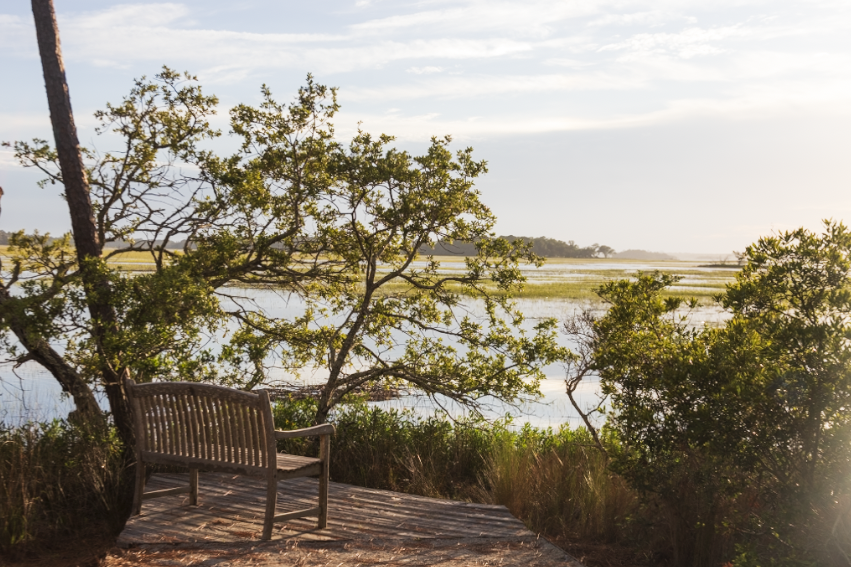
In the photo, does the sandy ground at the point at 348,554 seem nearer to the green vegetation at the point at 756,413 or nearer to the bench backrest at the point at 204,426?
the bench backrest at the point at 204,426

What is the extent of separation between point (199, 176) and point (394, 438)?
363 cm

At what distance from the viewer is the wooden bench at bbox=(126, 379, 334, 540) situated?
486 centimetres

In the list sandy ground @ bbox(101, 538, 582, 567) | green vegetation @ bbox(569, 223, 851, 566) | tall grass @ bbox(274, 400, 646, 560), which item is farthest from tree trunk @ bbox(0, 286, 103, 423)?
green vegetation @ bbox(569, 223, 851, 566)

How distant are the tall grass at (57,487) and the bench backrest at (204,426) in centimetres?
81

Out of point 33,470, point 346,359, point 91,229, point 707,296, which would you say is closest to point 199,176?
point 91,229

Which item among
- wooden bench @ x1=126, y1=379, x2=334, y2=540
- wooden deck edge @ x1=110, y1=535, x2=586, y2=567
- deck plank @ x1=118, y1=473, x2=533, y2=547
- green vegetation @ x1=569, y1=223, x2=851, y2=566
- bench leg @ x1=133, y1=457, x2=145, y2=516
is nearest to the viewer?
green vegetation @ x1=569, y1=223, x2=851, y2=566

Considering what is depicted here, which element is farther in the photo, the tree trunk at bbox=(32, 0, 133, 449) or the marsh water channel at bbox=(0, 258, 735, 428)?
the marsh water channel at bbox=(0, 258, 735, 428)

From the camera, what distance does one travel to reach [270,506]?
4879 mm

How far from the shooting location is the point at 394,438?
831 centimetres

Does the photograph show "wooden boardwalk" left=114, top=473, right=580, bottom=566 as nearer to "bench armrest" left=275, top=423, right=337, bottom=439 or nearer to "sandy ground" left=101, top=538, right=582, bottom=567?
"sandy ground" left=101, top=538, right=582, bottom=567

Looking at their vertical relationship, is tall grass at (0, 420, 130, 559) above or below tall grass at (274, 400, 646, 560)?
above

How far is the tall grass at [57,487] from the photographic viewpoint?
5250 millimetres

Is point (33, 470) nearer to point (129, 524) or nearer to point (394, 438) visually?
point (129, 524)

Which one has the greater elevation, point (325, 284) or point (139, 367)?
point (325, 284)
